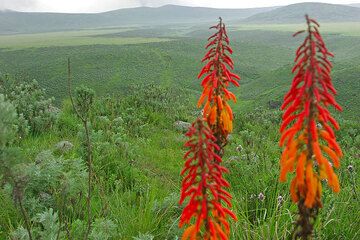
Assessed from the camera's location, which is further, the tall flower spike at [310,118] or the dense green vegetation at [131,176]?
the dense green vegetation at [131,176]

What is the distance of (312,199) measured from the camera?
217cm

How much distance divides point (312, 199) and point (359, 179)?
196 inches

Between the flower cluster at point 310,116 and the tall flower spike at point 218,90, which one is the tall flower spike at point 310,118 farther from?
the tall flower spike at point 218,90

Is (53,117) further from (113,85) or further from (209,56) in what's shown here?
(113,85)

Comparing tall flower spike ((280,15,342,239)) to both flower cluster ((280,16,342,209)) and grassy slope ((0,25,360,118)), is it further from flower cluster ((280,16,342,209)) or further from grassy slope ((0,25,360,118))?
grassy slope ((0,25,360,118))

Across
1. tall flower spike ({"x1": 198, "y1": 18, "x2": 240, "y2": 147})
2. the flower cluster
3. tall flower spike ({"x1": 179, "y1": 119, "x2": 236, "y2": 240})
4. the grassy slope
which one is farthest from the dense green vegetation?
the grassy slope

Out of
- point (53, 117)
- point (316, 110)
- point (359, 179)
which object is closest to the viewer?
point (316, 110)

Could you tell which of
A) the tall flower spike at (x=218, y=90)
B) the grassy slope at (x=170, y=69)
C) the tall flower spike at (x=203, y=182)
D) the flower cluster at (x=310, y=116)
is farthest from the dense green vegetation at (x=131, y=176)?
the grassy slope at (x=170, y=69)

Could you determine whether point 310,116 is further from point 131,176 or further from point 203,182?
point 131,176

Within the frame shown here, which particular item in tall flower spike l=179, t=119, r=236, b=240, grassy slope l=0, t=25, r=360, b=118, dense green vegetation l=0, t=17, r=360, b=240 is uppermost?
tall flower spike l=179, t=119, r=236, b=240

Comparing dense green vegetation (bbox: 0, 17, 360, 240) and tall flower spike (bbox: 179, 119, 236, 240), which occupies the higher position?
tall flower spike (bbox: 179, 119, 236, 240)

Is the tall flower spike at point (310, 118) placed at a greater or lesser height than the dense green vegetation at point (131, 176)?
greater

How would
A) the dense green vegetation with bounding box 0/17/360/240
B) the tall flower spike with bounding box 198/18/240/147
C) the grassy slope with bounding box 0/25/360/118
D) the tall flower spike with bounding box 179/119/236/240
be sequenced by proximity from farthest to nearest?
the grassy slope with bounding box 0/25/360/118, the dense green vegetation with bounding box 0/17/360/240, the tall flower spike with bounding box 198/18/240/147, the tall flower spike with bounding box 179/119/236/240

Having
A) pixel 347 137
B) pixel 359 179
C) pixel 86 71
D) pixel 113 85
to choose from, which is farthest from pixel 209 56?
pixel 86 71
